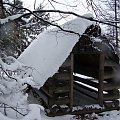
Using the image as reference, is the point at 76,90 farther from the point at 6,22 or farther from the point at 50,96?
the point at 6,22

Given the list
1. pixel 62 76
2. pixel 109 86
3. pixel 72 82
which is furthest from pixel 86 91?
pixel 62 76

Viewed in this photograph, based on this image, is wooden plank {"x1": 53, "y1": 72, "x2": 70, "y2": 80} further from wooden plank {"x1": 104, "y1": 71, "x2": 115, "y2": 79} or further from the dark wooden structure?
wooden plank {"x1": 104, "y1": 71, "x2": 115, "y2": 79}

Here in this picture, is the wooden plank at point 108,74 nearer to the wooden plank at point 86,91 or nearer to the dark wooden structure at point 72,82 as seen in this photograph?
the dark wooden structure at point 72,82

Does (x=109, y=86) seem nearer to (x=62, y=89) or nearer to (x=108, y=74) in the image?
(x=108, y=74)

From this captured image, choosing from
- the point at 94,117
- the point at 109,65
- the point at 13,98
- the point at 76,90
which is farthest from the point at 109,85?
the point at 13,98

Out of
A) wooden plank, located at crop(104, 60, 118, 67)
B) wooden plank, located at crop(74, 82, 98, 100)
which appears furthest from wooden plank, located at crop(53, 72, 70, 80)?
wooden plank, located at crop(74, 82, 98, 100)

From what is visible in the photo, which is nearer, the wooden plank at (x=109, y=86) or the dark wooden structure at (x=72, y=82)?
the dark wooden structure at (x=72, y=82)

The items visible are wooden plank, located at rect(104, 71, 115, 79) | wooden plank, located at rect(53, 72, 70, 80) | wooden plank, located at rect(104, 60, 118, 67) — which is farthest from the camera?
wooden plank, located at rect(104, 71, 115, 79)

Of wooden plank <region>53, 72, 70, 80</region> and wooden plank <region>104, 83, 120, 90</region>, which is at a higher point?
wooden plank <region>53, 72, 70, 80</region>

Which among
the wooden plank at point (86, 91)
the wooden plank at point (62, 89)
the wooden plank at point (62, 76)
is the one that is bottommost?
the wooden plank at point (86, 91)

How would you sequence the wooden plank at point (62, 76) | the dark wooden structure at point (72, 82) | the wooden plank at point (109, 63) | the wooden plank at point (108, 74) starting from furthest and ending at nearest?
the wooden plank at point (108, 74) < the wooden plank at point (109, 63) < the dark wooden structure at point (72, 82) < the wooden plank at point (62, 76)

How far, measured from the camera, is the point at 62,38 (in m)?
10.0

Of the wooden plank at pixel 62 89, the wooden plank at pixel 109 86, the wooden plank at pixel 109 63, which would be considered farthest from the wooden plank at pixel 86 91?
the wooden plank at pixel 62 89

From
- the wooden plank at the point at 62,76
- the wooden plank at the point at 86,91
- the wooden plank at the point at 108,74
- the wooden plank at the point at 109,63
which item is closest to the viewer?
the wooden plank at the point at 62,76
